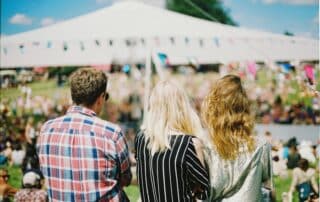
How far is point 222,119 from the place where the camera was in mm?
2229

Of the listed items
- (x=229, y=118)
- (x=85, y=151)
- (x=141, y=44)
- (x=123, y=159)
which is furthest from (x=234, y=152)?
(x=141, y=44)

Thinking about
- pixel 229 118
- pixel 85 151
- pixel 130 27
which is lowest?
pixel 85 151

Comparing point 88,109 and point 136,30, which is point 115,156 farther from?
point 136,30

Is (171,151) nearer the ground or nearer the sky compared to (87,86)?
nearer the ground

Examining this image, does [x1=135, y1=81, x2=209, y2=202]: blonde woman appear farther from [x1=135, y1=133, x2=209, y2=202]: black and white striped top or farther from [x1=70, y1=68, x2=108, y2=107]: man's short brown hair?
[x1=70, y1=68, x2=108, y2=107]: man's short brown hair

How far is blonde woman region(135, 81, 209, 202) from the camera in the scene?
7.04ft

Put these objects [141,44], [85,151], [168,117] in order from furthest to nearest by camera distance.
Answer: [141,44], [168,117], [85,151]

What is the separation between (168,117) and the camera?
7.23 feet

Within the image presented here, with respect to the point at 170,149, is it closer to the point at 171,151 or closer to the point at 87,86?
the point at 171,151

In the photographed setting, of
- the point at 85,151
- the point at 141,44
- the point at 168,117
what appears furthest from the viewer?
the point at 141,44

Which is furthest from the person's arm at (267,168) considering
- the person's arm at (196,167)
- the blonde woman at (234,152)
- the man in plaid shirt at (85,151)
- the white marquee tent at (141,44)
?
the white marquee tent at (141,44)

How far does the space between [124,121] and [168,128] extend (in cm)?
970

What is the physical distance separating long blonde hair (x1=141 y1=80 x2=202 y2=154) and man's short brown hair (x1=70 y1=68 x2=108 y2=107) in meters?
0.27

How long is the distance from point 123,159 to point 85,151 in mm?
173
